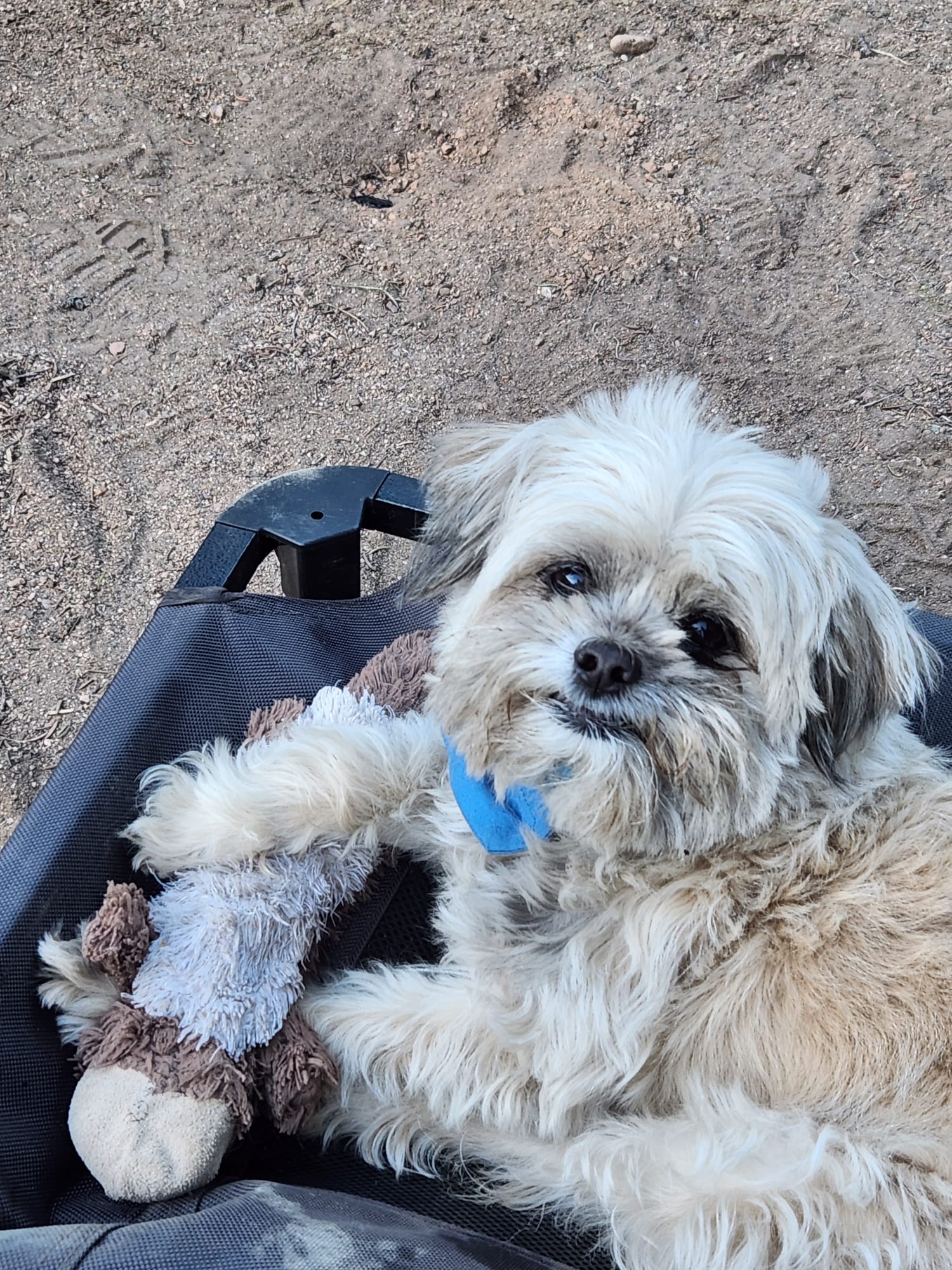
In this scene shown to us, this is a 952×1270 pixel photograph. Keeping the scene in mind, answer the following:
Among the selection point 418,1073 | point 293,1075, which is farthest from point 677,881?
point 293,1075

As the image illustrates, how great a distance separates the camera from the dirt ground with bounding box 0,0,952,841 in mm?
3502

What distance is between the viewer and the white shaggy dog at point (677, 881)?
4.98ft

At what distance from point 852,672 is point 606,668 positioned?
0.45m

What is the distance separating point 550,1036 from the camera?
1.71 m

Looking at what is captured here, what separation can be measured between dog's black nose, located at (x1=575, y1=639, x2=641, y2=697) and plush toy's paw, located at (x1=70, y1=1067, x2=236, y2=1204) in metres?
0.87

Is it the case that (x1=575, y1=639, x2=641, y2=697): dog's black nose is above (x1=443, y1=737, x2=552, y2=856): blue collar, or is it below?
above

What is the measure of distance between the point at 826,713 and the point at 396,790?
33.3 inches

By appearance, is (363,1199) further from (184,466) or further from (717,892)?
(184,466)

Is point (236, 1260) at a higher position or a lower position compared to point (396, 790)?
lower

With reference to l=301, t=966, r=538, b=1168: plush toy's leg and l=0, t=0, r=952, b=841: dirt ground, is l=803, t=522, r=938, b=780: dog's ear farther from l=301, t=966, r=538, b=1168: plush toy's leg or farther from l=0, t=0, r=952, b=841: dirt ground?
l=0, t=0, r=952, b=841: dirt ground

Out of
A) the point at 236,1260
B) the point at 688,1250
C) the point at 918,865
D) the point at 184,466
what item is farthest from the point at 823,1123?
the point at 184,466

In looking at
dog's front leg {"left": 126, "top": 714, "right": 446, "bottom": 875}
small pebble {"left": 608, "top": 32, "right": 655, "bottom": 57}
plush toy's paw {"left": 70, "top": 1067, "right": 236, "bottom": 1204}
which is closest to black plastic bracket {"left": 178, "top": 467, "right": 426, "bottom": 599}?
dog's front leg {"left": 126, "top": 714, "right": 446, "bottom": 875}

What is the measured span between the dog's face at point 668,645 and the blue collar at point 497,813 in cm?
8

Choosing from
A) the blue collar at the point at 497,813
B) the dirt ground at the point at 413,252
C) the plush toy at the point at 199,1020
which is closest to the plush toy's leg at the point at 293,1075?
the plush toy at the point at 199,1020
